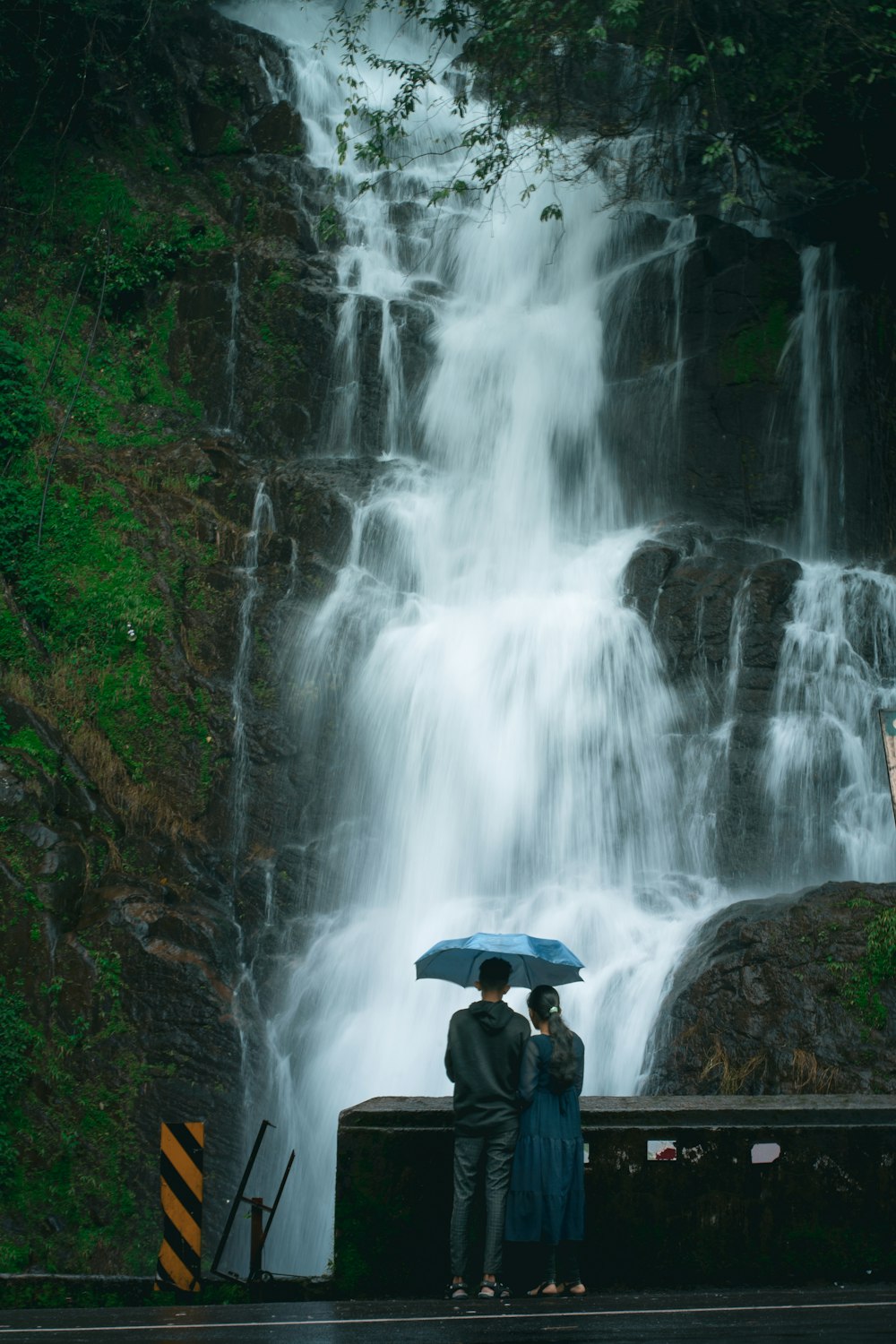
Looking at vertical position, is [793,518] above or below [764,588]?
above

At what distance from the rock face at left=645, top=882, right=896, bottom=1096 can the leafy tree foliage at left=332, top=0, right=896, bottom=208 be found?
27.2 ft

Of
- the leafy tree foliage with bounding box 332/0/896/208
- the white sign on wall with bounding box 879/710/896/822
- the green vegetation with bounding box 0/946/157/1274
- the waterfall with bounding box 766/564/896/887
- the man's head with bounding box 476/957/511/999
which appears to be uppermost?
the leafy tree foliage with bounding box 332/0/896/208

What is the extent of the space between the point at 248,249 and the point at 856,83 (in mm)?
8979

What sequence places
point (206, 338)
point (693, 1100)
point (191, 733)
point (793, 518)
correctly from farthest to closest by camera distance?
point (206, 338), point (793, 518), point (191, 733), point (693, 1100)

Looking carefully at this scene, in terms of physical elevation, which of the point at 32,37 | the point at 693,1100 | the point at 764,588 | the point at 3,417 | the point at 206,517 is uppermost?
the point at 32,37

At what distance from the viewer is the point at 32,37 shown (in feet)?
60.3

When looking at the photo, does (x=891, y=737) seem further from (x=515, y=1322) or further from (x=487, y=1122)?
(x=515, y=1322)

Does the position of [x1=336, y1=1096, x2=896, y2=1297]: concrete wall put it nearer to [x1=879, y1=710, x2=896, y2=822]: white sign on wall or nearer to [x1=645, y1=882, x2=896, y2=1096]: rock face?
[x1=879, y1=710, x2=896, y2=822]: white sign on wall

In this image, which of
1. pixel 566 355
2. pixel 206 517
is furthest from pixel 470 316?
pixel 206 517

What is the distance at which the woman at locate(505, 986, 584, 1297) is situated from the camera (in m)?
5.25

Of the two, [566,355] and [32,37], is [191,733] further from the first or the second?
[32,37]

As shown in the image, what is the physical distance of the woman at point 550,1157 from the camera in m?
5.25

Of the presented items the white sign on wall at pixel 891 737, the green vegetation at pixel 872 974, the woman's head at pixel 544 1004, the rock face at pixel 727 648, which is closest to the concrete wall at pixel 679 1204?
the woman's head at pixel 544 1004

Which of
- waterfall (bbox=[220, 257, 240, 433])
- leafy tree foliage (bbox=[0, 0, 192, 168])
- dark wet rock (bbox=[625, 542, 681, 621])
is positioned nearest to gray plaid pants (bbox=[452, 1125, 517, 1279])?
dark wet rock (bbox=[625, 542, 681, 621])
